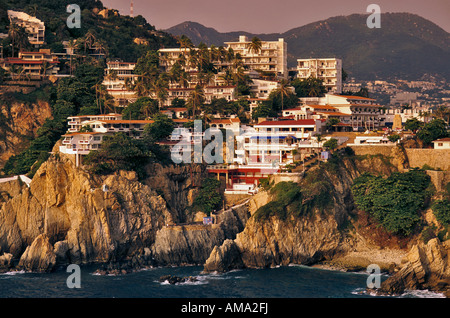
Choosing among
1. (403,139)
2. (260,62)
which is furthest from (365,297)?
(260,62)

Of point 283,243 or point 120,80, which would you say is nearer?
point 283,243

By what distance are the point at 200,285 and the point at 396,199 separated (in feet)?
66.1

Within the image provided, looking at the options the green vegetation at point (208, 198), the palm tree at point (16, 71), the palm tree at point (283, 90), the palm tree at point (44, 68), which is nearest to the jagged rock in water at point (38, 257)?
the green vegetation at point (208, 198)

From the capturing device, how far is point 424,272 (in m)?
59.2

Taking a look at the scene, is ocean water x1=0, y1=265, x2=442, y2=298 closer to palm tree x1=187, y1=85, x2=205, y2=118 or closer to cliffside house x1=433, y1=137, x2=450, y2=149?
cliffside house x1=433, y1=137, x2=450, y2=149

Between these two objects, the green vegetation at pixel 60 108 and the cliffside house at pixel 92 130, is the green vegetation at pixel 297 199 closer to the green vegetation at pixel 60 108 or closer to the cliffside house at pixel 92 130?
the cliffside house at pixel 92 130

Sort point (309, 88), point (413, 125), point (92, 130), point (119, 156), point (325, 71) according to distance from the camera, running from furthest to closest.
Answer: point (325, 71) → point (309, 88) → point (413, 125) → point (92, 130) → point (119, 156)

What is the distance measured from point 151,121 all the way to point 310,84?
26.9 meters

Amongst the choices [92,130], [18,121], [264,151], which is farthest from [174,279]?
[18,121]

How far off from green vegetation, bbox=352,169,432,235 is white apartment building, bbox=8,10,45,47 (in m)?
57.3

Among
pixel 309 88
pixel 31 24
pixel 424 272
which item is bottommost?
pixel 424 272

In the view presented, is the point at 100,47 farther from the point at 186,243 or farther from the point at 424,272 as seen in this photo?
the point at 424,272

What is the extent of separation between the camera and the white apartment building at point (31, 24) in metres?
108

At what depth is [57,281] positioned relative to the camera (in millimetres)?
61281
